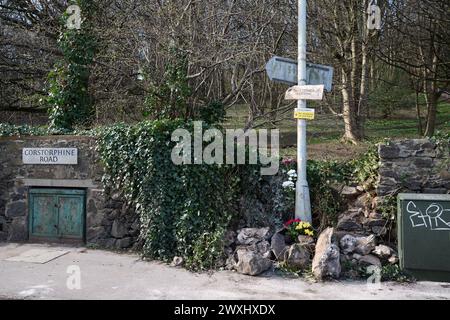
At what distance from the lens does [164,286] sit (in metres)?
5.62

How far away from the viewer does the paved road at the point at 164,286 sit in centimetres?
527

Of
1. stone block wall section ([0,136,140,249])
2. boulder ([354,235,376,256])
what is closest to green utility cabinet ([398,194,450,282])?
boulder ([354,235,376,256])

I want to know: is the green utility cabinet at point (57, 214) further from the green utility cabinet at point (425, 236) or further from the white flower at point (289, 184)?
the green utility cabinet at point (425, 236)

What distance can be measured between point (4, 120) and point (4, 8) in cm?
381

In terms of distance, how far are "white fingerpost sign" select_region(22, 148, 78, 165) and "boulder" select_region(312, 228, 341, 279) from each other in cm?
450

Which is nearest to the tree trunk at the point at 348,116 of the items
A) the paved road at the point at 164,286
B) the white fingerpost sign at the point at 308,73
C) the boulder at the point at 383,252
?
the white fingerpost sign at the point at 308,73

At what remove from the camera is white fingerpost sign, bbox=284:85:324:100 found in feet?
22.5

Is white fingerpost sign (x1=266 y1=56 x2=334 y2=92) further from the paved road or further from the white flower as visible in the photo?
the paved road

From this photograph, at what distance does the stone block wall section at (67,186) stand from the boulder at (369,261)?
3.60 metres

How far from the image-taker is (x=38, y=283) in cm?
573

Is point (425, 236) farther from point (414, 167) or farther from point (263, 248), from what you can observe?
point (263, 248)

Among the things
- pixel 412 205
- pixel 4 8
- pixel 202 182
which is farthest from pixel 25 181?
pixel 4 8

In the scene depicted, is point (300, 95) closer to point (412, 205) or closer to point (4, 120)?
point (412, 205)

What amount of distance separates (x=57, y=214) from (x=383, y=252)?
18.0 ft
